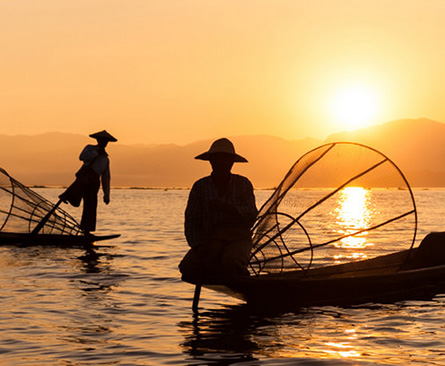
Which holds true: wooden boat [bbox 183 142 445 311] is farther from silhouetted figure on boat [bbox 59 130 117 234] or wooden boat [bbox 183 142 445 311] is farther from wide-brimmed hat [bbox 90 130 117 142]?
silhouetted figure on boat [bbox 59 130 117 234]

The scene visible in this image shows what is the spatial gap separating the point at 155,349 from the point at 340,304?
3.16 meters

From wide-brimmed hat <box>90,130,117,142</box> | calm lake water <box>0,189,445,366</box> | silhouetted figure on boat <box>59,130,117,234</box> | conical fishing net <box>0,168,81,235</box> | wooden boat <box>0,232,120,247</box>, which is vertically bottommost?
calm lake water <box>0,189,445,366</box>

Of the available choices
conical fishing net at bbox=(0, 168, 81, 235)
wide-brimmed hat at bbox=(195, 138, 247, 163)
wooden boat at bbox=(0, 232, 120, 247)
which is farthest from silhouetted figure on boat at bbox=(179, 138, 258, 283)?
wooden boat at bbox=(0, 232, 120, 247)

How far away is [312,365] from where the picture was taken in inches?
262

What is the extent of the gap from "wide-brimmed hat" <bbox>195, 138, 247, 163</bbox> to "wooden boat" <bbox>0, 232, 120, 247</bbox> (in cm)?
859

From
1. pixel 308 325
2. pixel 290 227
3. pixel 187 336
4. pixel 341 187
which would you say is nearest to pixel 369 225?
pixel 341 187

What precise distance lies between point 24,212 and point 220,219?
9.24m

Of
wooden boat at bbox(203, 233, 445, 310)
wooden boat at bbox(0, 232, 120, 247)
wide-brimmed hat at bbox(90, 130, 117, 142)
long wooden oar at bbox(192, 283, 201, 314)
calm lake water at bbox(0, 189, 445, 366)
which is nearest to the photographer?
calm lake water at bbox(0, 189, 445, 366)

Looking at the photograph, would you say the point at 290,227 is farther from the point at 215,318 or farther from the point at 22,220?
the point at 22,220

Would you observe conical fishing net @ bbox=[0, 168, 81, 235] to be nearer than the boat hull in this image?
No

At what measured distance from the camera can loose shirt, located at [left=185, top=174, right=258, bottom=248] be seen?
859cm

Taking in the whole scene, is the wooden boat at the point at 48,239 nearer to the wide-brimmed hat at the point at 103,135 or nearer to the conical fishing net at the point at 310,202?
the wide-brimmed hat at the point at 103,135

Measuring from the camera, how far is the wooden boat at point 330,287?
29.9 feet

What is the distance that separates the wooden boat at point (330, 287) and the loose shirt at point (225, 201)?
645 millimetres
